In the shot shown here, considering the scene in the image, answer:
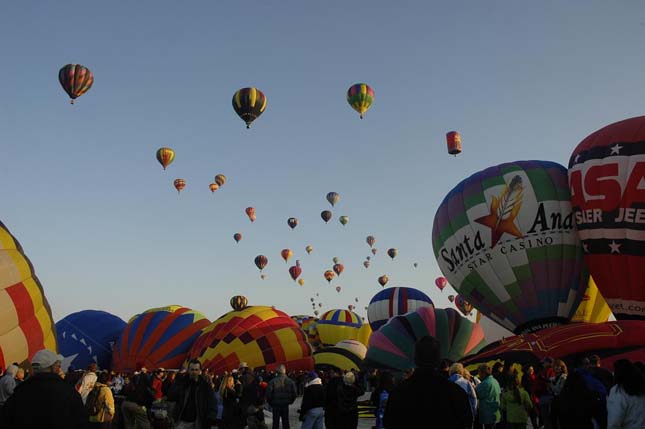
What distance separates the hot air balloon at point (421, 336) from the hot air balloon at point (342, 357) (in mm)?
7001

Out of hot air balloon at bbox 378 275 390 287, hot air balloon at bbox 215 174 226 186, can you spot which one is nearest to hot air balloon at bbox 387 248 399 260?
hot air balloon at bbox 378 275 390 287

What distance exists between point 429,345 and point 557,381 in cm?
Answer: 528

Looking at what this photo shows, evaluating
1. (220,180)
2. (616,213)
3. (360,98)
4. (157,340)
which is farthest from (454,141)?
(220,180)

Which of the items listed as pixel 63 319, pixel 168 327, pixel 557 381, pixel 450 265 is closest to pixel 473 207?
pixel 450 265

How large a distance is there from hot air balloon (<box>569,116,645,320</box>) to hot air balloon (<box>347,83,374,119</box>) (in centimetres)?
1352

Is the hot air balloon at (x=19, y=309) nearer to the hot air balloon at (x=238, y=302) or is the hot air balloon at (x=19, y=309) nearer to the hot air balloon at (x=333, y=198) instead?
the hot air balloon at (x=238, y=302)

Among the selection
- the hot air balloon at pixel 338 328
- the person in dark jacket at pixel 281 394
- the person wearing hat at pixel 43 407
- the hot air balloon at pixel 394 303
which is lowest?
the hot air balloon at pixel 338 328

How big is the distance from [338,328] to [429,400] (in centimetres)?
3728

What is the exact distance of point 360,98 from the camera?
28859 millimetres

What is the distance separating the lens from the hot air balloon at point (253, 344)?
20.6 meters

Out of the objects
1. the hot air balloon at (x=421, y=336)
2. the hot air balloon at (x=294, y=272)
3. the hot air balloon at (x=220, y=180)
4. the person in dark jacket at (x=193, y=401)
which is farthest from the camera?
the hot air balloon at (x=294, y=272)

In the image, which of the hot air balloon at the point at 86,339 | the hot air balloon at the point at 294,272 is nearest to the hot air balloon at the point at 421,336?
the hot air balloon at the point at 86,339

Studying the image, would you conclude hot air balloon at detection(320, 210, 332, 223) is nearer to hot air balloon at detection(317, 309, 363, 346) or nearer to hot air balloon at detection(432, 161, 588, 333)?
hot air balloon at detection(317, 309, 363, 346)

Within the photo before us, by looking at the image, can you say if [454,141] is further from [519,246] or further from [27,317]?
[27,317]
